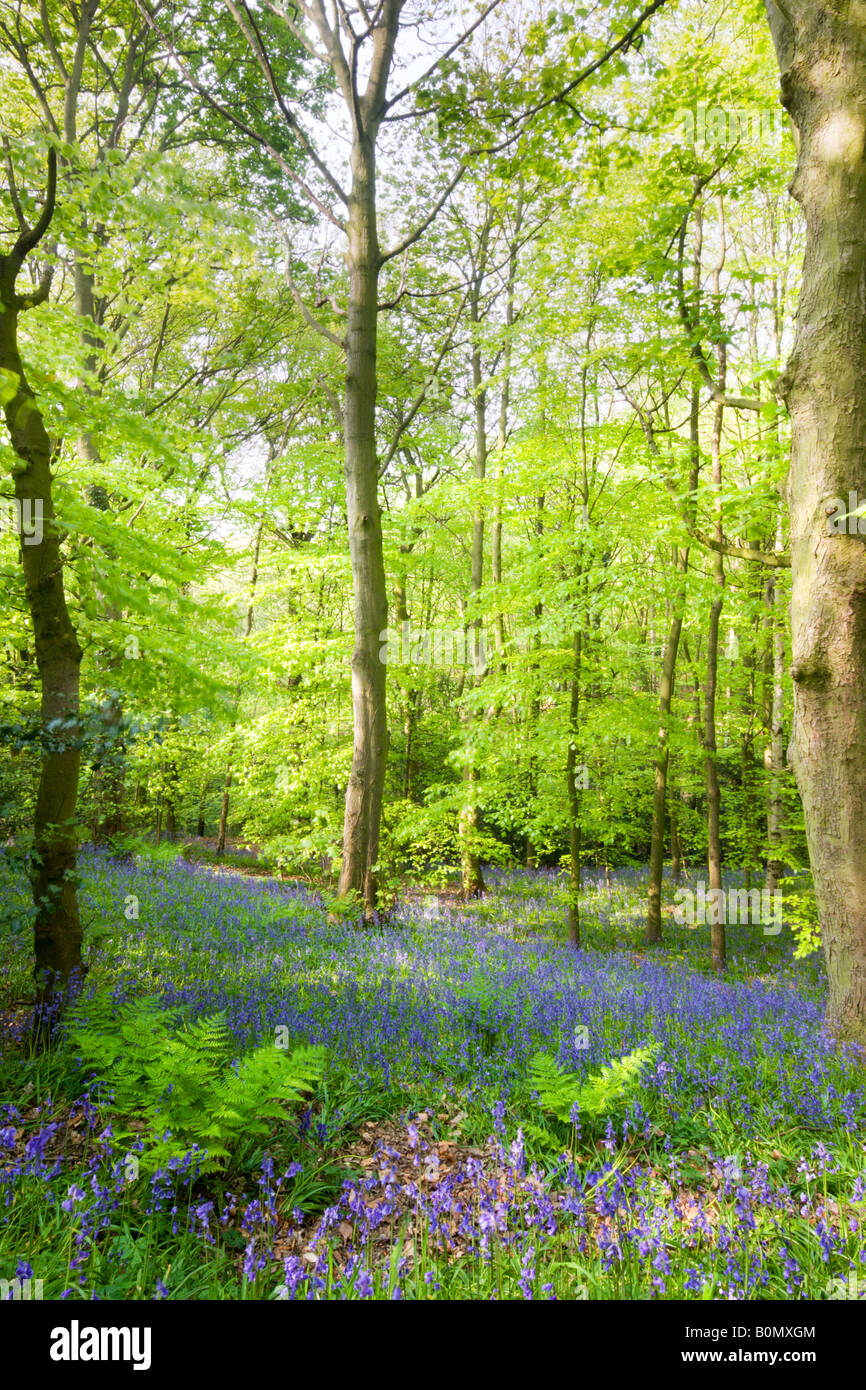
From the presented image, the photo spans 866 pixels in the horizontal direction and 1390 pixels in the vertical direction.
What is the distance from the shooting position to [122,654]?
5359 millimetres

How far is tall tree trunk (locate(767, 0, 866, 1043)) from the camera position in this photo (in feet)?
12.4

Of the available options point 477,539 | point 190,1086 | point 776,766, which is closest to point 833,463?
point 190,1086

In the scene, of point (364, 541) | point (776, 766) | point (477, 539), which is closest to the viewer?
point (364, 541)

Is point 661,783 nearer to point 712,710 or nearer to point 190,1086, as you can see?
point 712,710

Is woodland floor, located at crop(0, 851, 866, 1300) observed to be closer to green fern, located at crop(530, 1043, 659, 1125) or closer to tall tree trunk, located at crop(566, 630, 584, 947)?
green fern, located at crop(530, 1043, 659, 1125)

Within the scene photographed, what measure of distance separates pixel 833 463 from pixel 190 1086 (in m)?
4.90

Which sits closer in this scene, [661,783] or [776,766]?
[661,783]

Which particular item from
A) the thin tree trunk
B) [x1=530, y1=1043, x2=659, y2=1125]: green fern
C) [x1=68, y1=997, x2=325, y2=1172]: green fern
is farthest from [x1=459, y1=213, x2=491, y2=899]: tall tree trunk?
[x1=68, y1=997, x2=325, y2=1172]: green fern

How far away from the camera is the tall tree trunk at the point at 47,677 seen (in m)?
3.74

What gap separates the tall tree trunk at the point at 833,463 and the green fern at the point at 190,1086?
128 inches

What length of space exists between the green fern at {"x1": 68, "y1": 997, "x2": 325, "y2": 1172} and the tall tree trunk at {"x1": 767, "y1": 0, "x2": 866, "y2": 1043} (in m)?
3.26

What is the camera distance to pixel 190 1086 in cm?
288

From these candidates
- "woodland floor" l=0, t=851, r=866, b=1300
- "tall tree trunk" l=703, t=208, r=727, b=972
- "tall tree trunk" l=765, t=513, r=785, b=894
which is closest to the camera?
"woodland floor" l=0, t=851, r=866, b=1300
